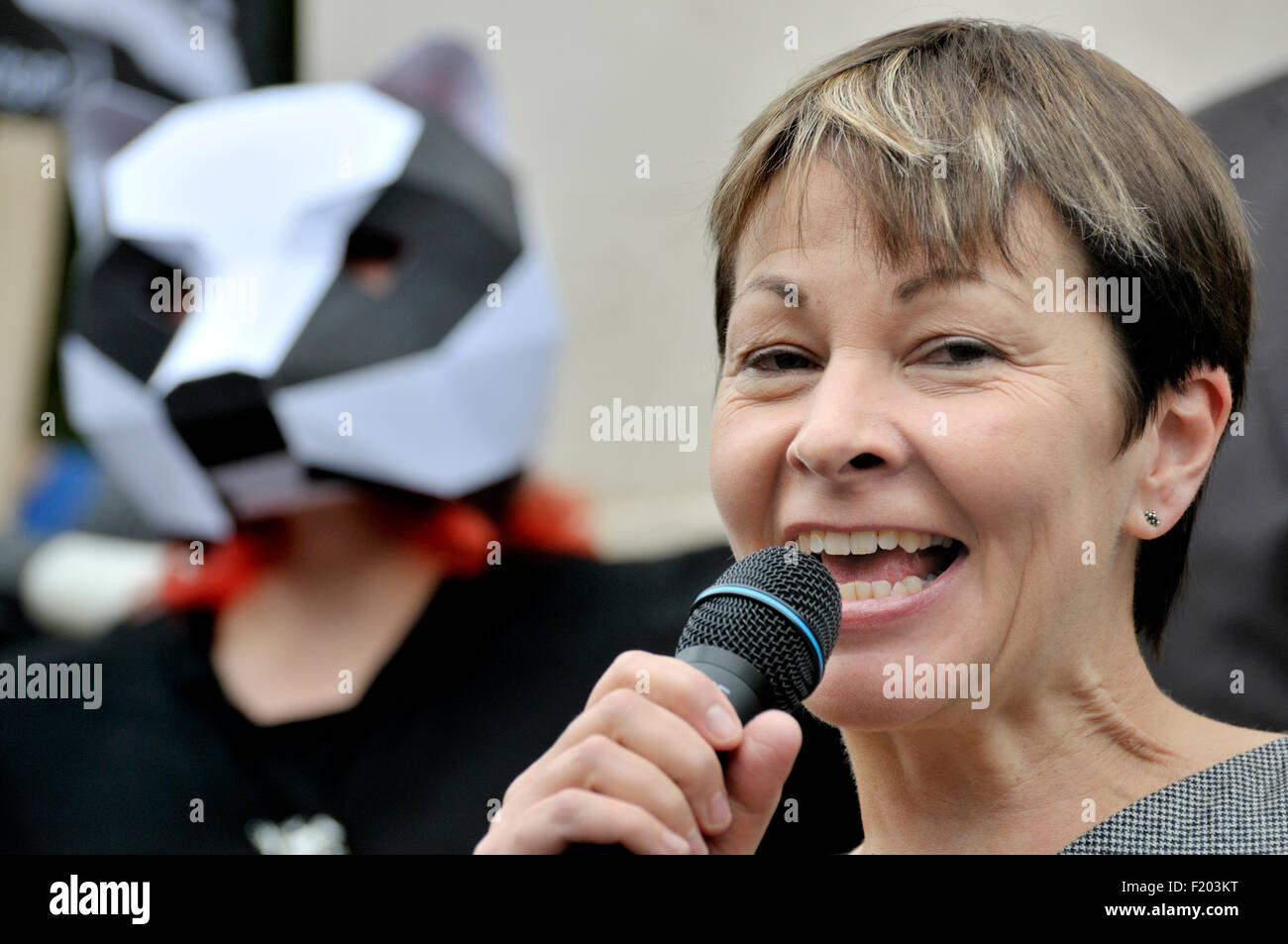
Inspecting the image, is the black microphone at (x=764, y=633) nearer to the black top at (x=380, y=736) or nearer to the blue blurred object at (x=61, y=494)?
the black top at (x=380, y=736)

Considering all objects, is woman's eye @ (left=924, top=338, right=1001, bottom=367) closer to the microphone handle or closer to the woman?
the woman

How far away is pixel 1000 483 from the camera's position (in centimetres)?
97

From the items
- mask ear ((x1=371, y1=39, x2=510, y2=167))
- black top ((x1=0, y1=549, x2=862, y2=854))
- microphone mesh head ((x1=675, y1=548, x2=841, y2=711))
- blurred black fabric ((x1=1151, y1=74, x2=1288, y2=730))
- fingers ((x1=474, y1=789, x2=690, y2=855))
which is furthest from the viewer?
mask ear ((x1=371, y1=39, x2=510, y2=167))

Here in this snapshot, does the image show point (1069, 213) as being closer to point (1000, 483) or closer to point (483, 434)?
point (1000, 483)

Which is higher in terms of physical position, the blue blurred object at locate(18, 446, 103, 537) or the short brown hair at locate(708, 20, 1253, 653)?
the short brown hair at locate(708, 20, 1253, 653)

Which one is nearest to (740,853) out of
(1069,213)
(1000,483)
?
(1000,483)

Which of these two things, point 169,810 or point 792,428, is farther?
point 169,810

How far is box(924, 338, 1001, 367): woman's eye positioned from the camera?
98 centimetres

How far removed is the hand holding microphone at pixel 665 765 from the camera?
70 cm

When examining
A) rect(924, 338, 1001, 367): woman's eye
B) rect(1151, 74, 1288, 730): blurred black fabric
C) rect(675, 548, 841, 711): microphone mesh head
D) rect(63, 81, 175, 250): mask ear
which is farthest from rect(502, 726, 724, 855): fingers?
rect(63, 81, 175, 250): mask ear

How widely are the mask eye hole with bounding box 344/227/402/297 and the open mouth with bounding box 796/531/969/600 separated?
1313 millimetres

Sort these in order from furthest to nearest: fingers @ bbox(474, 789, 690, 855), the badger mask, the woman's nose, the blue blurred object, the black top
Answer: the blue blurred object → the badger mask → the black top → the woman's nose → fingers @ bbox(474, 789, 690, 855)

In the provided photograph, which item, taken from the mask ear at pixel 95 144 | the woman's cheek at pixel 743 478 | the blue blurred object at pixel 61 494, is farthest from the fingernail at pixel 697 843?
the blue blurred object at pixel 61 494

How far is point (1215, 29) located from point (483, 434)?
128 centimetres
